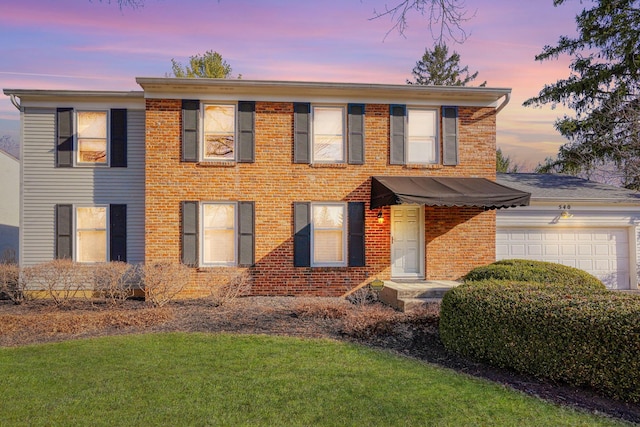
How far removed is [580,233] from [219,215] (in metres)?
11.2

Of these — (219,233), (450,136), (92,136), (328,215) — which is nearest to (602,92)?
(450,136)

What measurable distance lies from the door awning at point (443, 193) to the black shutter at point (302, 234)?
1.75 meters

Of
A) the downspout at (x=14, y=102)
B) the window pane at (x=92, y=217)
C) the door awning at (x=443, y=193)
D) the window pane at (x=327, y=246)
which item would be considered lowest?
the window pane at (x=327, y=246)

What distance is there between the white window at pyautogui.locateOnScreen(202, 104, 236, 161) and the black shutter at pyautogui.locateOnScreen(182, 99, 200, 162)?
33 centimetres

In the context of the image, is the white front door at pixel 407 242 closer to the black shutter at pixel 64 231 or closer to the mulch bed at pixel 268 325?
the mulch bed at pixel 268 325

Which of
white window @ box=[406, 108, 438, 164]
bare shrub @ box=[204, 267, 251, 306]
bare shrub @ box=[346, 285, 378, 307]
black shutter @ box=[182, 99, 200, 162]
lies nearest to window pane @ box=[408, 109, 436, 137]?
white window @ box=[406, 108, 438, 164]

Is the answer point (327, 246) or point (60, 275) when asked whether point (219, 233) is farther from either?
point (60, 275)

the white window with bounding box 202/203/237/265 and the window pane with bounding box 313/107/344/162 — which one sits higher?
the window pane with bounding box 313/107/344/162

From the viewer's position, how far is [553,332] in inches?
214

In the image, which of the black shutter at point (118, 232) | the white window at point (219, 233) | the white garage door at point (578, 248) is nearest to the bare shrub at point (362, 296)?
the white window at point (219, 233)

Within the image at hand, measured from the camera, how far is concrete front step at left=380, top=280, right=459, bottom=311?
9734 mm

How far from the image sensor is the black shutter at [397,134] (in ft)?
39.6

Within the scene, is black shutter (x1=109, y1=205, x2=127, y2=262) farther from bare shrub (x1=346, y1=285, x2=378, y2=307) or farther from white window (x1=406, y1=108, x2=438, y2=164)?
white window (x1=406, y1=108, x2=438, y2=164)

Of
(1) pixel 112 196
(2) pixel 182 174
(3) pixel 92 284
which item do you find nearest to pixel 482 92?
(2) pixel 182 174
